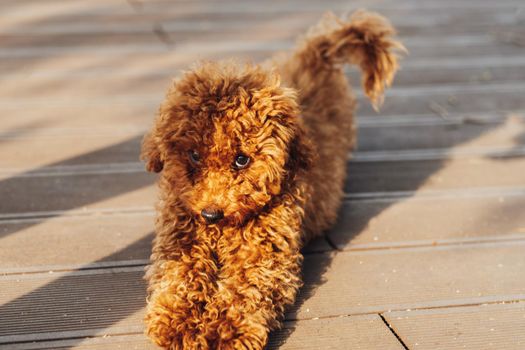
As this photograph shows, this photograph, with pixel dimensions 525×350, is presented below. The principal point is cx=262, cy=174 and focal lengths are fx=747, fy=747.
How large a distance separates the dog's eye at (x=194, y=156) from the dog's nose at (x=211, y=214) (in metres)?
0.17

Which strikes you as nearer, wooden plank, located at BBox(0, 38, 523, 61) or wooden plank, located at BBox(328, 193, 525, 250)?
wooden plank, located at BBox(328, 193, 525, 250)

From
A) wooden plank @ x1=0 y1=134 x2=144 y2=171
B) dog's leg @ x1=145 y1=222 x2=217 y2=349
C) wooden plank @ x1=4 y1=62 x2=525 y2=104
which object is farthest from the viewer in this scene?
wooden plank @ x1=4 y1=62 x2=525 y2=104

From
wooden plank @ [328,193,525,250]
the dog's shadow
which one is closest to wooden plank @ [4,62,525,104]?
wooden plank @ [328,193,525,250]

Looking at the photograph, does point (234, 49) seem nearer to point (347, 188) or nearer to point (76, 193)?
point (347, 188)

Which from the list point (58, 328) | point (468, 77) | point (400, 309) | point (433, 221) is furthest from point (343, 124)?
point (468, 77)

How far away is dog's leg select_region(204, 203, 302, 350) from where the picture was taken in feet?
7.97

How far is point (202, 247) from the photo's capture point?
2.71 meters

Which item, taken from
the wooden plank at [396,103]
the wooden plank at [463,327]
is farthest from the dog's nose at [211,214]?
the wooden plank at [396,103]

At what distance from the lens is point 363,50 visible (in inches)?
143

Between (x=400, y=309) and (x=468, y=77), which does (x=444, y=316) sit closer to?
(x=400, y=309)

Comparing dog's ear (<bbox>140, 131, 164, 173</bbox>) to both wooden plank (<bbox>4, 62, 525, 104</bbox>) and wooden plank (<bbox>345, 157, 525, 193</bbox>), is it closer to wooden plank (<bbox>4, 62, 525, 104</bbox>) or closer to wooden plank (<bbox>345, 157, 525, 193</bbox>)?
wooden plank (<bbox>345, 157, 525, 193</bbox>)

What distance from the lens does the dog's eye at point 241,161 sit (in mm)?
2496

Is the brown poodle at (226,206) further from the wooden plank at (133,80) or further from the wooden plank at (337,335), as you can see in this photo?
the wooden plank at (133,80)

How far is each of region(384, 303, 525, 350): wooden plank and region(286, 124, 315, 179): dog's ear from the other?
0.63 metres
